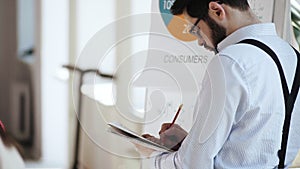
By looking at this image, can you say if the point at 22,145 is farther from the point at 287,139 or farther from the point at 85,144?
the point at 287,139

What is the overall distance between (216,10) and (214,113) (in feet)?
0.75

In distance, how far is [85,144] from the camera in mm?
839

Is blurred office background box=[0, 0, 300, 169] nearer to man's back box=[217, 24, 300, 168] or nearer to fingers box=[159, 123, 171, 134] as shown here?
fingers box=[159, 123, 171, 134]

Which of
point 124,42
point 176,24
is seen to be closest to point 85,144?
point 124,42

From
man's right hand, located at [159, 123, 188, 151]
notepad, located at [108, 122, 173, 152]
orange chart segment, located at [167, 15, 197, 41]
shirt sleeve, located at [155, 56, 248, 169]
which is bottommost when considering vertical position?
man's right hand, located at [159, 123, 188, 151]

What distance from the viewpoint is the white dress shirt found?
2.22 feet

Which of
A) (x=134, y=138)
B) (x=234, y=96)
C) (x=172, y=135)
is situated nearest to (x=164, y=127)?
(x=172, y=135)

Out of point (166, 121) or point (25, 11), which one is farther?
point (166, 121)

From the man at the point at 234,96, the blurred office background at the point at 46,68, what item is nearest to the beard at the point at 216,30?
the man at the point at 234,96

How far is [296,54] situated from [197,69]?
229 mm

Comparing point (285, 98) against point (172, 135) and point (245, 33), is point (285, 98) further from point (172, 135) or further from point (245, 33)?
point (172, 135)

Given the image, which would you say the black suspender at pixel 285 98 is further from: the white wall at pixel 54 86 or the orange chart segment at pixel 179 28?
the white wall at pixel 54 86

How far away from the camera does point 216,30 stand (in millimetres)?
781

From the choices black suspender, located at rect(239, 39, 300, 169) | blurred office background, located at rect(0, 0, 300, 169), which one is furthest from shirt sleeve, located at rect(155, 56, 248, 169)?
blurred office background, located at rect(0, 0, 300, 169)
